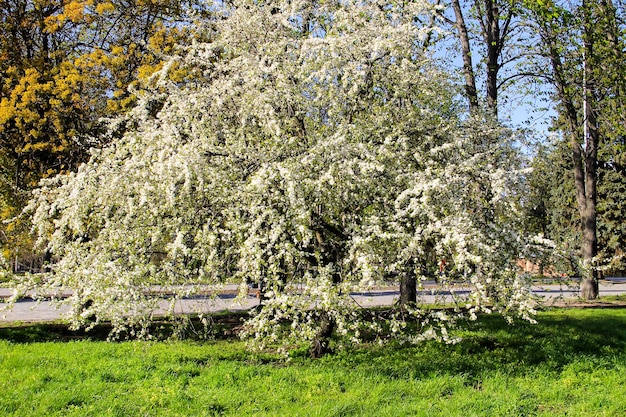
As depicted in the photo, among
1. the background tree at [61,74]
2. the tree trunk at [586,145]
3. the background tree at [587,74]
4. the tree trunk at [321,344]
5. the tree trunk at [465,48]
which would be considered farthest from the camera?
the tree trunk at [586,145]

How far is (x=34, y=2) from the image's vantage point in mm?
12758

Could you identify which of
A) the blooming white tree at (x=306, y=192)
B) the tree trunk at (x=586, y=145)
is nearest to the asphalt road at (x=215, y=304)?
the blooming white tree at (x=306, y=192)

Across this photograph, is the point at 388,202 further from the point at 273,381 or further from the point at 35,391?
the point at 35,391

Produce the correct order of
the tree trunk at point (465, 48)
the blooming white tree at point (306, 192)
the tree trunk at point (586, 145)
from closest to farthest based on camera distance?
the blooming white tree at point (306, 192), the tree trunk at point (465, 48), the tree trunk at point (586, 145)

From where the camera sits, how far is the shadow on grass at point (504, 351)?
7.28 m

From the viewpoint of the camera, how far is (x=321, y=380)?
657 centimetres

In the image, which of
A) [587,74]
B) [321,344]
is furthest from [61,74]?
[587,74]

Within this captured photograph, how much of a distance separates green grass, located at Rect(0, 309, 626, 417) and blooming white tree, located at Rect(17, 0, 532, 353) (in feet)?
1.99

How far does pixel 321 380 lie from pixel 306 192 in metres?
2.24

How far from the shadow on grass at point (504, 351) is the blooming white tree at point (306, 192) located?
0.70m

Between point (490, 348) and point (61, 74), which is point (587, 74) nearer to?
point (490, 348)

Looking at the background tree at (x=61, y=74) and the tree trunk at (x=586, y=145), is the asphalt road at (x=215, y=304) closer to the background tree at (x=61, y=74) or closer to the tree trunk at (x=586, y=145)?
the tree trunk at (x=586, y=145)

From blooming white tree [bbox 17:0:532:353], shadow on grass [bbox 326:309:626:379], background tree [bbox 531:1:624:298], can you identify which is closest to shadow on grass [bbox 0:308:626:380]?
shadow on grass [bbox 326:309:626:379]

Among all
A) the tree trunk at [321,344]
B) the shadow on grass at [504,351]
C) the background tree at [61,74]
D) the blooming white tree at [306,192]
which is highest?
the background tree at [61,74]
